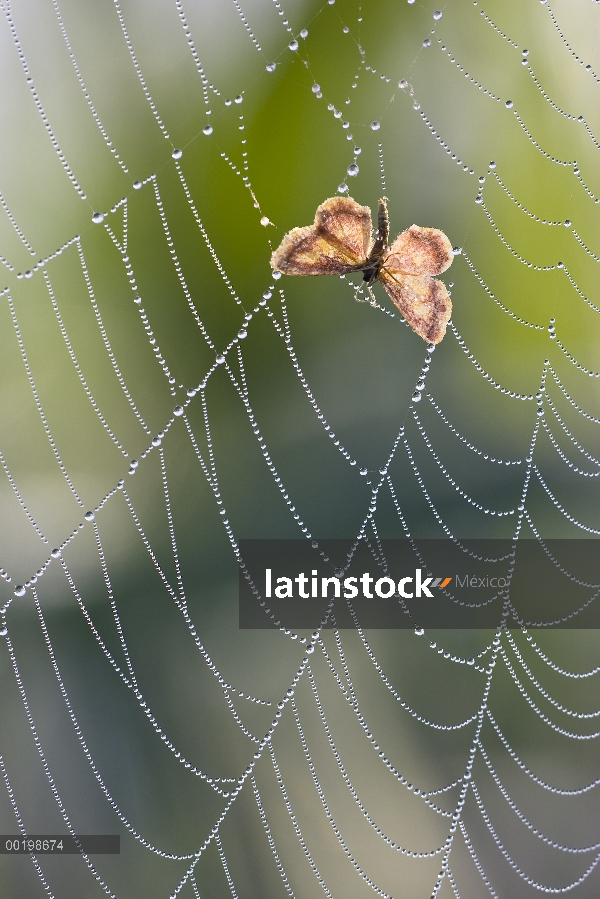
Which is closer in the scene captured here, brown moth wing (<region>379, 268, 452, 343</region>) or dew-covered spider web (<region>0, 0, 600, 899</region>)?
brown moth wing (<region>379, 268, 452, 343</region>)

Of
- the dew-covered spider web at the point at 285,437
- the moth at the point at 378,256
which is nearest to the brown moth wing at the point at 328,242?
the moth at the point at 378,256

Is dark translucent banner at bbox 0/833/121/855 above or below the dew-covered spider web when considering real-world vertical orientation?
below

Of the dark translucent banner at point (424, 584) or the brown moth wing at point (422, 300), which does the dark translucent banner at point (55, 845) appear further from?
the brown moth wing at point (422, 300)

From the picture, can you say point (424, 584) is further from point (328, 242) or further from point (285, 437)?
point (328, 242)

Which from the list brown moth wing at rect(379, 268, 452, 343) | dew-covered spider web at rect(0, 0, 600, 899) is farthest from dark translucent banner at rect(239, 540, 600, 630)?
brown moth wing at rect(379, 268, 452, 343)

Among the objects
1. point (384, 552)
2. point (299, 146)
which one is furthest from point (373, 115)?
point (384, 552)

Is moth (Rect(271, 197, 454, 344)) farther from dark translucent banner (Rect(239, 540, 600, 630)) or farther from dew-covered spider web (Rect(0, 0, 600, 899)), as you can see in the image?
dew-covered spider web (Rect(0, 0, 600, 899))
